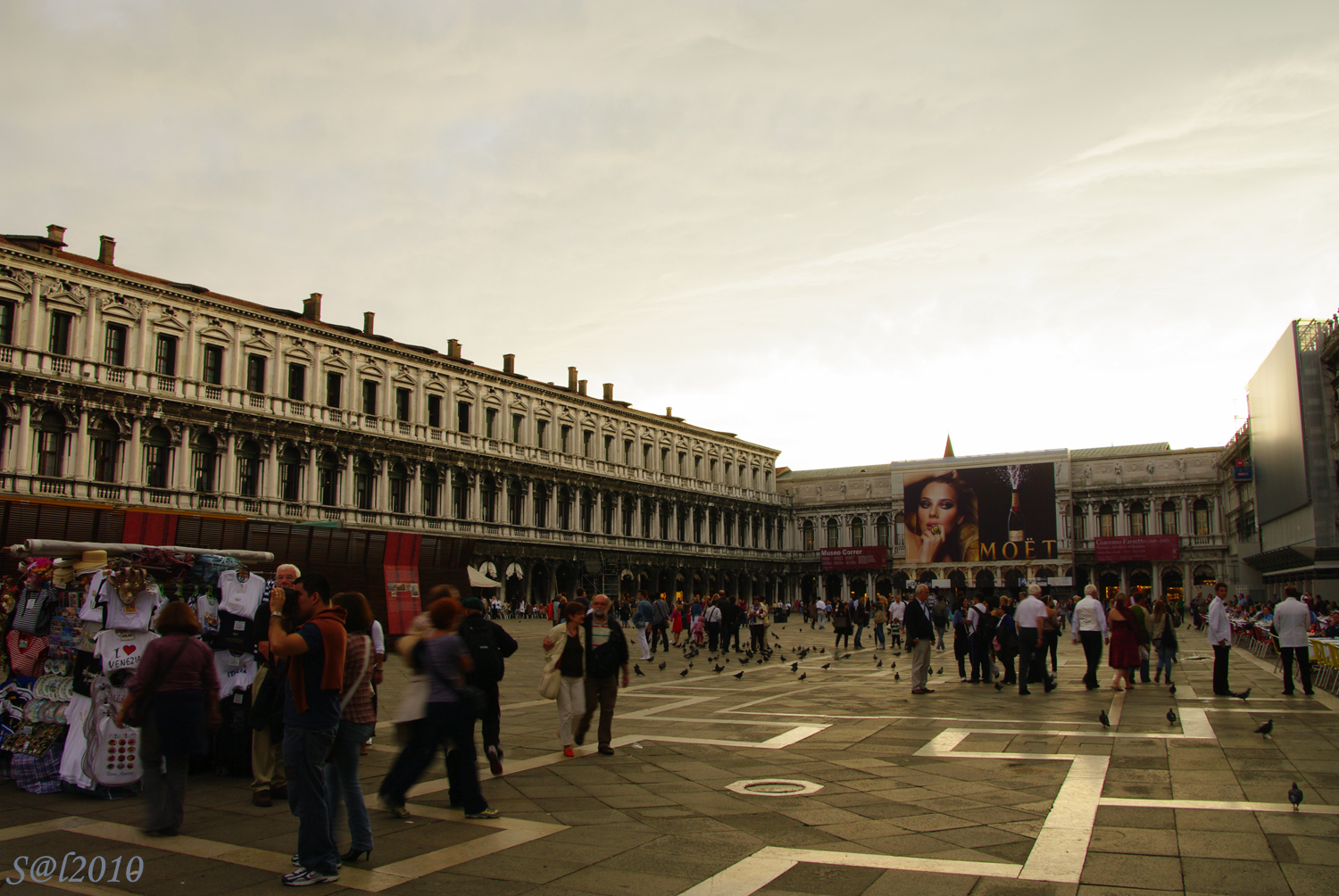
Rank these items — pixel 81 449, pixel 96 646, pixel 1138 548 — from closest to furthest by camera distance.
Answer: pixel 96 646 → pixel 81 449 → pixel 1138 548

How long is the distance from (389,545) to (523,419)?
26.7 m

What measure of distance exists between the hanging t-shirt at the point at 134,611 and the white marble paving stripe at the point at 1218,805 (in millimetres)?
7037

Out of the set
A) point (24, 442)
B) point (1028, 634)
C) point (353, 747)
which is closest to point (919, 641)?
point (1028, 634)

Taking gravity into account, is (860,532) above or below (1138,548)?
above

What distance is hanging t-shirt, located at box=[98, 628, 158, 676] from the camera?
7273 millimetres

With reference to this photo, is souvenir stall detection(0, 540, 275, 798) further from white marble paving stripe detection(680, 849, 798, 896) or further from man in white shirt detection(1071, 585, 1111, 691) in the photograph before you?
man in white shirt detection(1071, 585, 1111, 691)

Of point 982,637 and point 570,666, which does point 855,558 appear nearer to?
point 982,637

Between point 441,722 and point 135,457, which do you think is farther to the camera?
point 135,457

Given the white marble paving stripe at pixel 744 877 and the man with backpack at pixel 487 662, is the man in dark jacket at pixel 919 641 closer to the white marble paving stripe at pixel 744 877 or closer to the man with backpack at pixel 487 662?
the man with backpack at pixel 487 662

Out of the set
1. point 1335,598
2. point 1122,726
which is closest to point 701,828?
point 1122,726

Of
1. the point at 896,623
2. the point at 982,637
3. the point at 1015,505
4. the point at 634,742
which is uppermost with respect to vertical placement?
the point at 1015,505

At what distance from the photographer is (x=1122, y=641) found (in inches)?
557

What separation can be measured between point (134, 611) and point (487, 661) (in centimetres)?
264

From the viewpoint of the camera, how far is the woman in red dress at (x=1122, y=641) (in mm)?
14031
